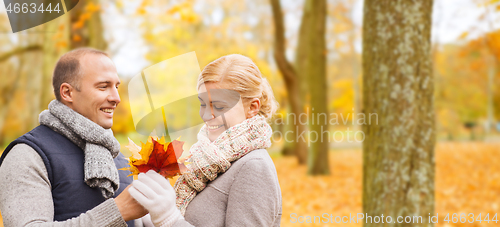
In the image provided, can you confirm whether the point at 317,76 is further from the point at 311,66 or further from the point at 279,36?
the point at 279,36

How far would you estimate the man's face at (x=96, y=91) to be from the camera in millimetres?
1887

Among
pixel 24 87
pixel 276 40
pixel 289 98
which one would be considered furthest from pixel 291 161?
pixel 24 87

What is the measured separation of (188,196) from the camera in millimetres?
1827

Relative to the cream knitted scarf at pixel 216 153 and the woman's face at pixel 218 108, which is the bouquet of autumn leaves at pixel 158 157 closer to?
the cream knitted scarf at pixel 216 153

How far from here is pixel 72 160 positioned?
1.83m

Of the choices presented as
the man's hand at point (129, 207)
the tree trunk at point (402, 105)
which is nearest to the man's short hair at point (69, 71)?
the man's hand at point (129, 207)

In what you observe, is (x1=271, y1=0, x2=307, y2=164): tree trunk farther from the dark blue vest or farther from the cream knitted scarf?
the dark blue vest

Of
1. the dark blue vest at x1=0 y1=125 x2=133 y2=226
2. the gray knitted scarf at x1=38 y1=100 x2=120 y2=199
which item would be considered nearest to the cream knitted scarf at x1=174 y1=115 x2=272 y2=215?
the gray knitted scarf at x1=38 y1=100 x2=120 y2=199

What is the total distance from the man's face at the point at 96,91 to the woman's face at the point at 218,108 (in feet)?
1.72

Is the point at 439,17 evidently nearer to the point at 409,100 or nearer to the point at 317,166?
the point at 317,166

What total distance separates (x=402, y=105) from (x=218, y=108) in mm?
2229

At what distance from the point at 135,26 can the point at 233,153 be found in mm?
11899

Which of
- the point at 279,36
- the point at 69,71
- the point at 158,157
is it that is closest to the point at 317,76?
the point at 279,36

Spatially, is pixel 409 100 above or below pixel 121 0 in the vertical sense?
below
